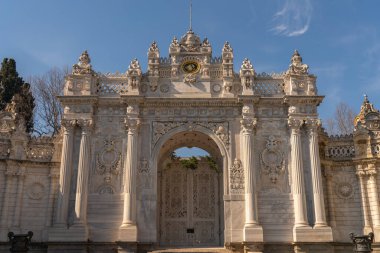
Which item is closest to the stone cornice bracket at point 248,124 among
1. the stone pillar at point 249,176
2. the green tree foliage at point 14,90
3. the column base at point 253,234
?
the stone pillar at point 249,176

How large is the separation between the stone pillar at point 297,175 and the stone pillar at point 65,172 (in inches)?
397

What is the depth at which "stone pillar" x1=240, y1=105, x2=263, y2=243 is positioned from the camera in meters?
19.1

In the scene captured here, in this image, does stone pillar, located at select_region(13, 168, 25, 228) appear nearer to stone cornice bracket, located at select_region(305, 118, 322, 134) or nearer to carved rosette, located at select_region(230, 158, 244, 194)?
carved rosette, located at select_region(230, 158, 244, 194)

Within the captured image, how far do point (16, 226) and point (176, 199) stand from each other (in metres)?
8.09

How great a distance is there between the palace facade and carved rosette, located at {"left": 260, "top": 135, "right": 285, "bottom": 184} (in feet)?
0.15

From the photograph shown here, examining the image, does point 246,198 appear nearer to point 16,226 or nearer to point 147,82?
point 147,82

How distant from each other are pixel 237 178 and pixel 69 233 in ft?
25.4

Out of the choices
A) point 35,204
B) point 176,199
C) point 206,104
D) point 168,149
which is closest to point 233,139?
point 206,104

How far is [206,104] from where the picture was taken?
21094 mm

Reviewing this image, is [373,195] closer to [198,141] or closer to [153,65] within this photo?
[198,141]

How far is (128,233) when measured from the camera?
62.4ft

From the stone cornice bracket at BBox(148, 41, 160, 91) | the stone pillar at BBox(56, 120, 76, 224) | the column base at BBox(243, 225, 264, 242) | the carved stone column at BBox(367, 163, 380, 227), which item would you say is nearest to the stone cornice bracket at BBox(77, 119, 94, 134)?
the stone pillar at BBox(56, 120, 76, 224)

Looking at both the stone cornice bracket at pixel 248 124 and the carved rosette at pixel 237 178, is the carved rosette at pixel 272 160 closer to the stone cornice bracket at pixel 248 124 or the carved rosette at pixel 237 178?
the stone cornice bracket at pixel 248 124

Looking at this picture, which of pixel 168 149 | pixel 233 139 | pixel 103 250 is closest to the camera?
pixel 103 250
